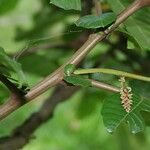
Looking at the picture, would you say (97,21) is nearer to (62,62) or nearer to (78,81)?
(78,81)

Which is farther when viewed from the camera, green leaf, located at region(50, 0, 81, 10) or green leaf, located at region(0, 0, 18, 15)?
green leaf, located at region(0, 0, 18, 15)

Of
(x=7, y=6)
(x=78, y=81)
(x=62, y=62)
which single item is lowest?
(x=62, y=62)

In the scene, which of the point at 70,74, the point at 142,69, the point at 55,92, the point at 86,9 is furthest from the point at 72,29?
the point at 142,69

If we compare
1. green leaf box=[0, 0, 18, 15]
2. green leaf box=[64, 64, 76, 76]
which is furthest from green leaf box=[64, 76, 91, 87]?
green leaf box=[0, 0, 18, 15]

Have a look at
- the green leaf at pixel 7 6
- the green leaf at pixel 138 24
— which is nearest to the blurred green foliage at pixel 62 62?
the green leaf at pixel 7 6

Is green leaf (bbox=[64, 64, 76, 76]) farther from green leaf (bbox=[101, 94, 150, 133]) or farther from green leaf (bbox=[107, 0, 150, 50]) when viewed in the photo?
green leaf (bbox=[107, 0, 150, 50])

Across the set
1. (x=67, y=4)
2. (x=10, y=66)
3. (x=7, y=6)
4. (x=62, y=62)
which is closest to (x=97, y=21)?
(x=67, y=4)
